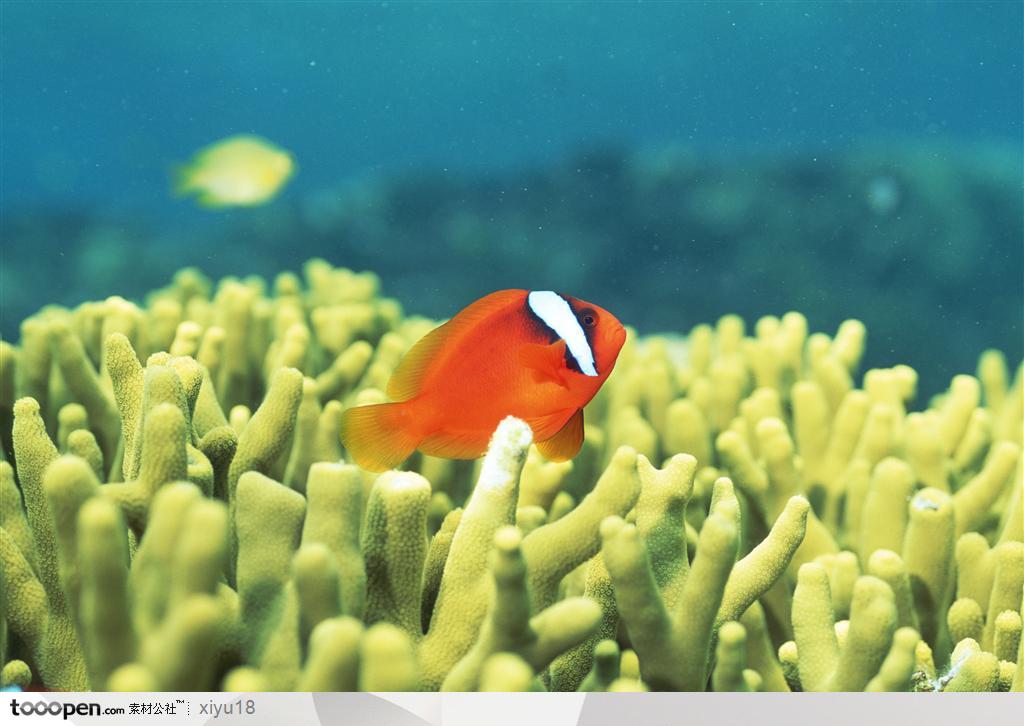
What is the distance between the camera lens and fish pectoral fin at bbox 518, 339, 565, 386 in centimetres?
134

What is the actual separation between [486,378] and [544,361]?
10 centimetres

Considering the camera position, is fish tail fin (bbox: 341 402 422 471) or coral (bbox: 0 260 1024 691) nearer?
coral (bbox: 0 260 1024 691)

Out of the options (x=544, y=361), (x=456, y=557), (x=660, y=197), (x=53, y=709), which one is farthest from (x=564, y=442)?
(x=660, y=197)

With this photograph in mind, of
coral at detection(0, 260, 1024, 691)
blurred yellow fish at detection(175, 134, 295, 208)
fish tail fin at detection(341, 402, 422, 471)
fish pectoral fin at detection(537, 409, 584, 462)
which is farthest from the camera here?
blurred yellow fish at detection(175, 134, 295, 208)

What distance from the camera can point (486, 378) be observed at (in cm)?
136

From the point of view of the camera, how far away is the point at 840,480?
201cm

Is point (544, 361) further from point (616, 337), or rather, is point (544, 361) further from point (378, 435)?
point (378, 435)

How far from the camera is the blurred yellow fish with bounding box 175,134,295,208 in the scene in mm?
5270

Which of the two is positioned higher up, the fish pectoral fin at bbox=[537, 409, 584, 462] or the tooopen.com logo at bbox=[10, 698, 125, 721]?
the fish pectoral fin at bbox=[537, 409, 584, 462]

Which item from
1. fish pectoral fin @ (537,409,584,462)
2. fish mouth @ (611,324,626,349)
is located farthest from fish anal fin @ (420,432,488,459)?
fish mouth @ (611,324,626,349)

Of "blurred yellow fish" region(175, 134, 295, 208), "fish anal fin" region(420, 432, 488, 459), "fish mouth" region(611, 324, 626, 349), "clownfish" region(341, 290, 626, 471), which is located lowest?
"fish anal fin" region(420, 432, 488, 459)

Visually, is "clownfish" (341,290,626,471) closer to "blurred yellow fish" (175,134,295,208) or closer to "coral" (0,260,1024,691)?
"coral" (0,260,1024,691)

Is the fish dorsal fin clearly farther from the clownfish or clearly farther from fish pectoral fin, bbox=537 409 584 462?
fish pectoral fin, bbox=537 409 584 462

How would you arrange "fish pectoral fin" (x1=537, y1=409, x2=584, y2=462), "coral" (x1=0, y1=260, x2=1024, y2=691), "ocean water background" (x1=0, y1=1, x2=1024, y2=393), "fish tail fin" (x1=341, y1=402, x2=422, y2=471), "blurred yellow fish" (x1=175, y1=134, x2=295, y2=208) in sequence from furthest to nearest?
1. "ocean water background" (x1=0, y1=1, x2=1024, y2=393)
2. "blurred yellow fish" (x1=175, y1=134, x2=295, y2=208)
3. "fish pectoral fin" (x1=537, y1=409, x2=584, y2=462)
4. "fish tail fin" (x1=341, y1=402, x2=422, y2=471)
5. "coral" (x1=0, y1=260, x2=1024, y2=691)
